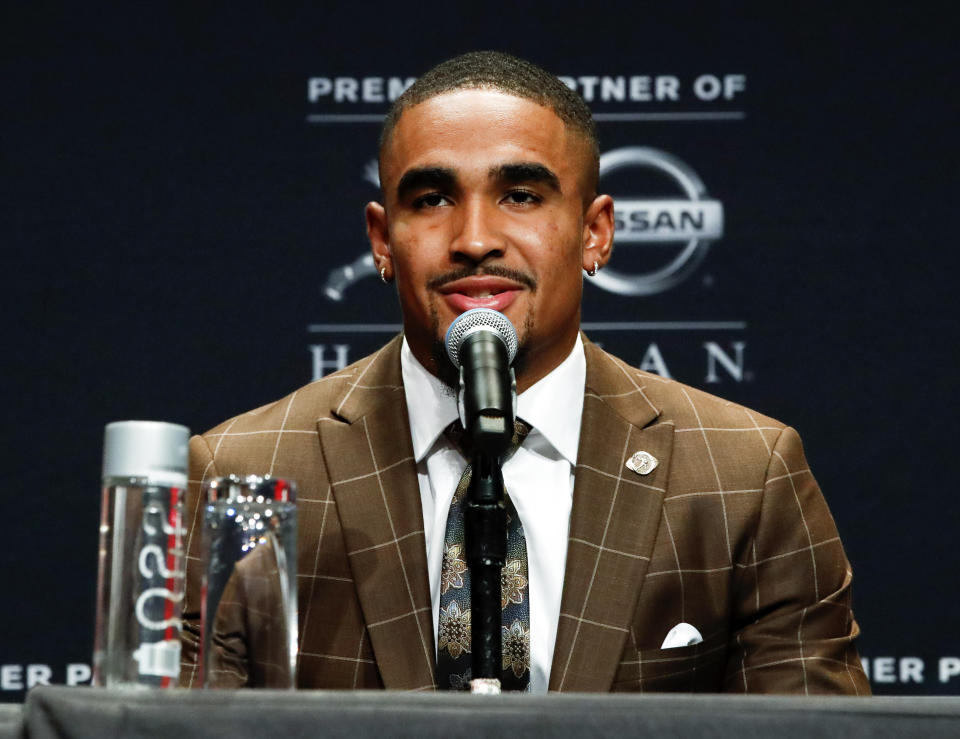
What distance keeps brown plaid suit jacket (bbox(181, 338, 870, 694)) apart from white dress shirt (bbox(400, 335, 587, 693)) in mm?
27

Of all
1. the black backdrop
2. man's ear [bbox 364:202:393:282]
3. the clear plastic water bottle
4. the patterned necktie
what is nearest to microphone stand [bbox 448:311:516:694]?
the clear plastic water bottle

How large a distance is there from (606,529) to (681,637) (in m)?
0.18

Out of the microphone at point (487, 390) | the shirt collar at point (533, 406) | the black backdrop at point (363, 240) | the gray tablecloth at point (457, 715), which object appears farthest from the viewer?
the black backdrop at point (363, 240)

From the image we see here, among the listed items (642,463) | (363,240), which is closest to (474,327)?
(642,463)

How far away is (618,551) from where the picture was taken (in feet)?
6.32

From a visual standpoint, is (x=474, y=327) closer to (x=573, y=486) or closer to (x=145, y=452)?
(x=145, y=452)

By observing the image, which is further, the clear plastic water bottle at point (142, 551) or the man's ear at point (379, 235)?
the man's ear at point (379, 235)

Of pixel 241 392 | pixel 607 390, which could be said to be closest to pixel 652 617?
pixel 607 390

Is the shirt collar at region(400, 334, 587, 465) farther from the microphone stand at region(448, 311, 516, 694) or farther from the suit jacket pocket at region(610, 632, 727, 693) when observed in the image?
the microphone stand at region(448, 311, 516, 694)

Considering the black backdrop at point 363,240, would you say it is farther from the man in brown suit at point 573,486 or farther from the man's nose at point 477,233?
the man's nose at point 477,233

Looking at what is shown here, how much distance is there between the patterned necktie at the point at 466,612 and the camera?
1.83 meters

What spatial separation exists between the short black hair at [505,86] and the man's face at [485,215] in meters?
0.02

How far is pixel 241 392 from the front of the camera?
2.80 meters

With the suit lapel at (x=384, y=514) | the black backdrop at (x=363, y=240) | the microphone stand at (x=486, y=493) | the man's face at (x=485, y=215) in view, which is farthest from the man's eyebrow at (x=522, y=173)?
the black backdrop at (x=363, y=240)
